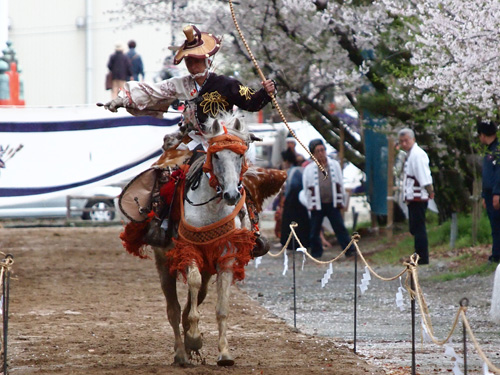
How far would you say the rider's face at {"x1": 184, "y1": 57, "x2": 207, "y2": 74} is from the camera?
8898 millimetres

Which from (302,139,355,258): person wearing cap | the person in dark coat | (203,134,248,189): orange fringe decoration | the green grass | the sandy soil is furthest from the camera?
the person in dark coat

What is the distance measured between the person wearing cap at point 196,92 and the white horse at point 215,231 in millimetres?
444

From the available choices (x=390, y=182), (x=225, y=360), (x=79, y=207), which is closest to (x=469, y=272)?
(x=390, y=182)

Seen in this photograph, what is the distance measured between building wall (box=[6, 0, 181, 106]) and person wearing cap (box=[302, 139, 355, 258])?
23.1 metres

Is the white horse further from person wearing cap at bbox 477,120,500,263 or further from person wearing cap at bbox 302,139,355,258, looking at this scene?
person wearing cap at bbox 302,139,355,258

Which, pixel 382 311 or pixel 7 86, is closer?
pixel 382 311

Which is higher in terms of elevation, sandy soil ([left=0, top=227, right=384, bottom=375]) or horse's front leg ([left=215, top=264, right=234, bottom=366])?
horse's front leg ([left=215, top=264, right=234, bottom=366])

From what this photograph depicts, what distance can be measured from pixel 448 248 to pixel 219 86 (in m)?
8.46

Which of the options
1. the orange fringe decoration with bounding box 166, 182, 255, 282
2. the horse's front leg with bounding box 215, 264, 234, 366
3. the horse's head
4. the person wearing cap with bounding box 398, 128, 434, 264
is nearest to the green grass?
the person wearing cap with bounding box 398, 128, 434, 264

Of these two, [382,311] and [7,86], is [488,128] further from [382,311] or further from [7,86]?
[7,86]

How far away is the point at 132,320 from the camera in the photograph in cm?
1117

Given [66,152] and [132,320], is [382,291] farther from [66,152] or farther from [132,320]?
[66,152]

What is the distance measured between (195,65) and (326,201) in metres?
8.55

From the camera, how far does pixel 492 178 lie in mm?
13680
